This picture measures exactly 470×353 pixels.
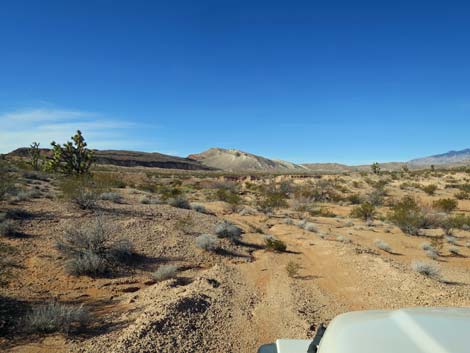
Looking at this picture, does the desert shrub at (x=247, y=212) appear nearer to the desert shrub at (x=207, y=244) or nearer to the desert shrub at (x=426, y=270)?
the desert shrub at (x=207, y=244)

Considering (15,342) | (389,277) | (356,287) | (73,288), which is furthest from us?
(389,277)

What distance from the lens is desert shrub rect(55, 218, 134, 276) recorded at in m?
8.79

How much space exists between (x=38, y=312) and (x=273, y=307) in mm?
4461

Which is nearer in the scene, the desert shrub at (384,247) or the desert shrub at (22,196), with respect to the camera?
the desert shrub at (384,247)

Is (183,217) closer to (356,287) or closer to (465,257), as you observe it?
(356,287)

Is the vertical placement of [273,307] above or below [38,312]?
below

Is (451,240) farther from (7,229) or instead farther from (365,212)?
(7,229)

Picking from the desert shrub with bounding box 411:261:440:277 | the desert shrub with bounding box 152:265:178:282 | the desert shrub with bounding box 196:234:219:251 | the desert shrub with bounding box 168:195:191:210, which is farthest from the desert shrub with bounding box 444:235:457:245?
the desert shrub with bounding box 168:195:191:210

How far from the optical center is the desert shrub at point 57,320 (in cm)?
534

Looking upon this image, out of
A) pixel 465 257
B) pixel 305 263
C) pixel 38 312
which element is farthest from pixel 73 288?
pixel 465 257

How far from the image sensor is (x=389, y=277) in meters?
9.30

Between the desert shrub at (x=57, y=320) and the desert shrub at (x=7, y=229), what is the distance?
6.10m

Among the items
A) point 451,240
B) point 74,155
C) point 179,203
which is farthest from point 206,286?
point 74,155

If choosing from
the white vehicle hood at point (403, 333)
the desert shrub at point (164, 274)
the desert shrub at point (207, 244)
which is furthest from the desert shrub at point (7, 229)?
the white vehicle hood at point (403, 333)
